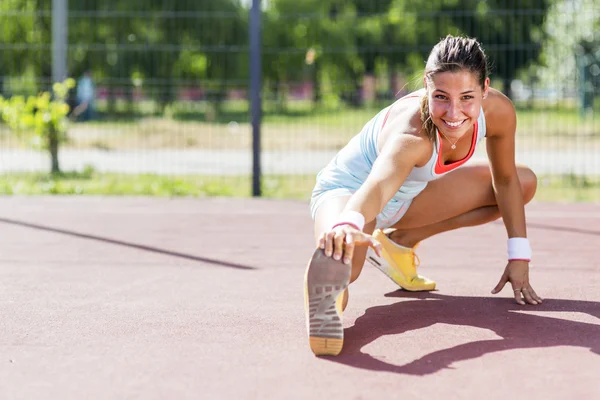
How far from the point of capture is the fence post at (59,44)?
9938 mm

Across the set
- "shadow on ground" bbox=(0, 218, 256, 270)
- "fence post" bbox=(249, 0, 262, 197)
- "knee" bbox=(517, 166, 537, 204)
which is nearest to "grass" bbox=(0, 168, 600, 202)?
"fence post" bbox=(249, 0, 262, 197)

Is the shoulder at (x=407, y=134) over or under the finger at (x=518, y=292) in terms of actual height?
over

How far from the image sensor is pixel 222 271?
17.8ft

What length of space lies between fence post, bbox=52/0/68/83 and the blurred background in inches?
0.6

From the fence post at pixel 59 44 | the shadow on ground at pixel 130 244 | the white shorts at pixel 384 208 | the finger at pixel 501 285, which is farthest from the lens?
the fence post at pixel 59 44

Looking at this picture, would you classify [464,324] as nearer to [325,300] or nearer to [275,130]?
[325,300]

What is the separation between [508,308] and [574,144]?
747 centimetres

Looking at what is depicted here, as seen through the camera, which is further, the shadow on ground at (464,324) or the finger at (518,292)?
the finger at (518,292)

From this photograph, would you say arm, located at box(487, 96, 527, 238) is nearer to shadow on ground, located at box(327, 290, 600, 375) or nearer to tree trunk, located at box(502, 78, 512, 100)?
shadow on ground, located at box(327, 290, 600, 375)

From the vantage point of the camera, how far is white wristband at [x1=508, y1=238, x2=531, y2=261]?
13.9 ft

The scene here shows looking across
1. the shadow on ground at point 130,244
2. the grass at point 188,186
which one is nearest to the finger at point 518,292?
the shadow on ground at point 130,244

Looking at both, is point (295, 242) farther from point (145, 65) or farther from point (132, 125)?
point (132, 125)

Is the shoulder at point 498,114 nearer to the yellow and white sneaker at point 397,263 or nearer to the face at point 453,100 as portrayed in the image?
the face at point 453,100

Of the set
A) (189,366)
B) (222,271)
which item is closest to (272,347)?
(189,366)
